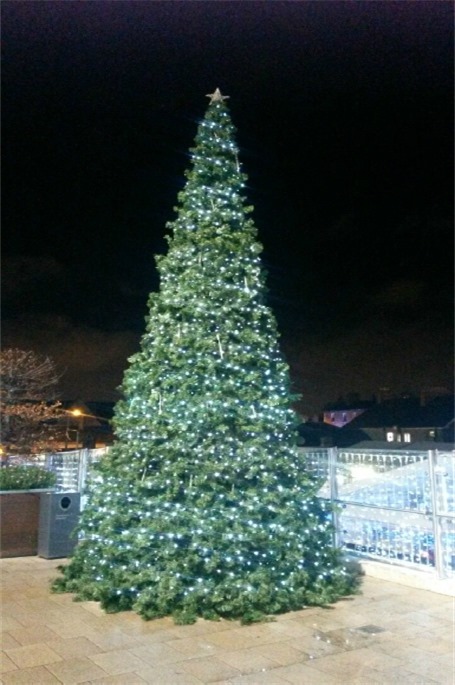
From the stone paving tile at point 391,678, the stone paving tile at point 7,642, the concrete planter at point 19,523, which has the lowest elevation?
the stone paving tile at point 391,678

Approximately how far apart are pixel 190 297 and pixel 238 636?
151 inches

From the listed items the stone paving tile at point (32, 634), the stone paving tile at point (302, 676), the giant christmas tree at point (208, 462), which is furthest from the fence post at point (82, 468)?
the stone paving tile at point (302, 676)

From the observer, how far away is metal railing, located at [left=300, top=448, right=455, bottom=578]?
749 cm

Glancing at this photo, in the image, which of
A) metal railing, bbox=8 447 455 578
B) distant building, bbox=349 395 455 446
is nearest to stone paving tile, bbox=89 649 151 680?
metal railing, bbox=8 447 455 578

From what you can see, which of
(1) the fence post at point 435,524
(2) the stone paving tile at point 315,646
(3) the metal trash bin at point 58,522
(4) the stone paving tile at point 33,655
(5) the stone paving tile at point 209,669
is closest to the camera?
(5) the stone paving tile at point 209,669

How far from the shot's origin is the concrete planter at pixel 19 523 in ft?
34.0

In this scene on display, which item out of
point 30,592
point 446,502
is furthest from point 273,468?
point 30,592

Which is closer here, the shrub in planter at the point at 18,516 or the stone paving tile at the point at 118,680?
the stone paving tile at the point at 118,680

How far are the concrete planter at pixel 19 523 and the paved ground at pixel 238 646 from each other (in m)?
3.42

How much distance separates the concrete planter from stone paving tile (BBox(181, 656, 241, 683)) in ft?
20.5

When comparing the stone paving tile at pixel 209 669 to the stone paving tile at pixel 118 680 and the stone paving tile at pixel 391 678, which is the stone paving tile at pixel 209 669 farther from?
the stone paving tile at pixel 391 678

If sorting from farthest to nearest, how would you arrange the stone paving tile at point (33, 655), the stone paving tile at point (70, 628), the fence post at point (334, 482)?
the fence post at point (334, 482)
the stone paving tile at point (70, 628)
the stone paving tile at point (33, 655)

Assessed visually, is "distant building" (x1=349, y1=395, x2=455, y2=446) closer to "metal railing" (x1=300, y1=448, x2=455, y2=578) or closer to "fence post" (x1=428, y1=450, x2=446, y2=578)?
"metal railing" (x1=300, y1=448, x2=455, y2=578)

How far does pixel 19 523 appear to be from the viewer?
1054 centimetres
